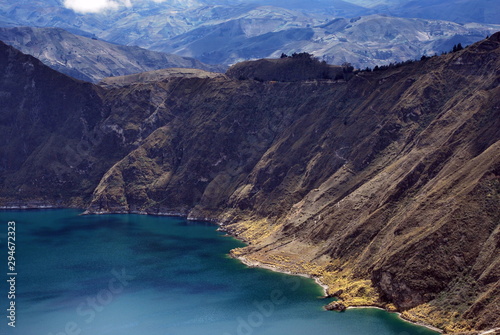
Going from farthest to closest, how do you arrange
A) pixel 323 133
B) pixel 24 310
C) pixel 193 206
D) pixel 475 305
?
1. pixel 193 206
2. pixel 323 133
3. pixel 24 310
4. pixel 475 305

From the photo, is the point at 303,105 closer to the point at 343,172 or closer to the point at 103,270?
the point at 343,172

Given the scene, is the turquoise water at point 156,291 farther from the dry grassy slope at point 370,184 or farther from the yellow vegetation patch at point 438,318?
the dry grassy slope at point 370,184

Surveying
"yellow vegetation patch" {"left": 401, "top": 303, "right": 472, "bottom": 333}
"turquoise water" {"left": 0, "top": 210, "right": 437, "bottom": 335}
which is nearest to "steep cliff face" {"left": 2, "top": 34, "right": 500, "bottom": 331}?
"yellow vegetation patch" {"left": 401, "top": 303, "right": 472, "bottom": 333}

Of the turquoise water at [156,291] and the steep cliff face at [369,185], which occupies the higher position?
the steep cliff face at [369,185]

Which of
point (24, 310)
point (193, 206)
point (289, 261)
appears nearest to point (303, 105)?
point (193, 206)

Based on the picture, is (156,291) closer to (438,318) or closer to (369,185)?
(369,185)

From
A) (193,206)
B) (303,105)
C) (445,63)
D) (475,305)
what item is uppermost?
(445,63)

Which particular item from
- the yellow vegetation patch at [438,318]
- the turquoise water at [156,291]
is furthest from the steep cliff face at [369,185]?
the turquoise water at [156,291]
